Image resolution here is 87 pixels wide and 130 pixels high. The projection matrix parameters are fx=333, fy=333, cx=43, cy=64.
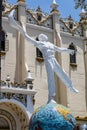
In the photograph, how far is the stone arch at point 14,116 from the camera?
1769cm

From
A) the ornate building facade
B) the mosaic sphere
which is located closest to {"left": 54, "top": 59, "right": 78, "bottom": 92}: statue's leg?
the ornate building facade

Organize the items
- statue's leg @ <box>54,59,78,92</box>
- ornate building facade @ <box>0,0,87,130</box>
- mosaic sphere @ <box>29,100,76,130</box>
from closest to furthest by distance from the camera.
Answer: mosaic sphere @ <box>29,100,76,130</box> → statue's leg @ <box>54,59,78,92</box> → ornate building facade @ <box>0,0,87,130</box>

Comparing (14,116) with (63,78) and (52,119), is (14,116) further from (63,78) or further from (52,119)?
(52,119)

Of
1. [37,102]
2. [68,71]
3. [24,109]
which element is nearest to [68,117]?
[24,109]

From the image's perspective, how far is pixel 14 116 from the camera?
18359mm

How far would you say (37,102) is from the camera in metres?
20.4

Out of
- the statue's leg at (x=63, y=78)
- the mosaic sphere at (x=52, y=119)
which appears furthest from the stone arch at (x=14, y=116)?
the mosaic sphere at (x=52, y=119)

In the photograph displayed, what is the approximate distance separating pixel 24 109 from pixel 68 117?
25.6ft

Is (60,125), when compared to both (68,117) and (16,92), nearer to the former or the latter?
A: (68,117)

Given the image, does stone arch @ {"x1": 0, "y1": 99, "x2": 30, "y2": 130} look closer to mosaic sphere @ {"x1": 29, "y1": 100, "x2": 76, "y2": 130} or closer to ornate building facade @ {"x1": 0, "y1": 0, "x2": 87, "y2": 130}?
ornate building facade @ {"x1": 0, "y1": 0, "x2": 87, "y2": 130}

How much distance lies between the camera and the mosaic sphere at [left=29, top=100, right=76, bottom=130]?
369 inches

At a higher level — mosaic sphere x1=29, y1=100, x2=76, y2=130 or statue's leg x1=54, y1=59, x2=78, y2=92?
statue's leg x1=54, y1=59, x2=78, y2=92

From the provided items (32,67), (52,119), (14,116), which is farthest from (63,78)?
(32,67)

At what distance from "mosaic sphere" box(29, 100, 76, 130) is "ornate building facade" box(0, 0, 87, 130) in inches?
289
